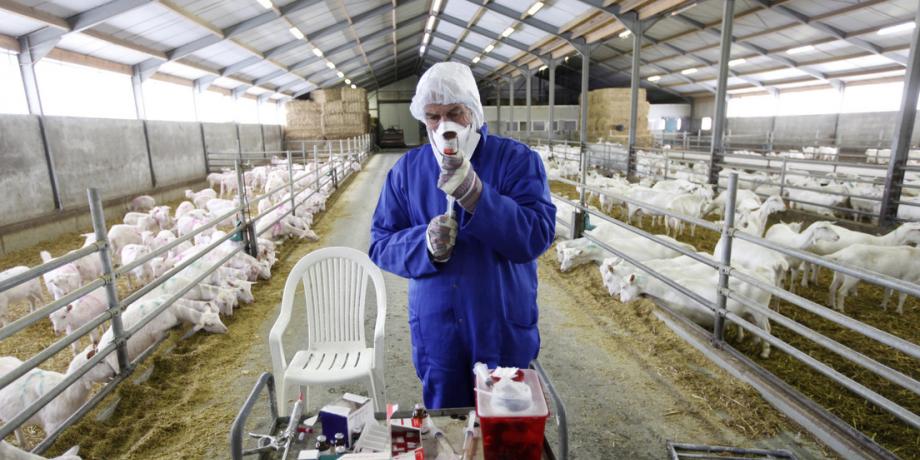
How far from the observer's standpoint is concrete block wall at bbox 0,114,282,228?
8.67 m

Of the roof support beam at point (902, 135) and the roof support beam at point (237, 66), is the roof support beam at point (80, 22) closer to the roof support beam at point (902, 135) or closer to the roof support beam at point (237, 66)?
the roof support beam at point (237, 66)

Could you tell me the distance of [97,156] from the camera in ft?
36.6

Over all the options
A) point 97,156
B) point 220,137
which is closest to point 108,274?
point 97,156

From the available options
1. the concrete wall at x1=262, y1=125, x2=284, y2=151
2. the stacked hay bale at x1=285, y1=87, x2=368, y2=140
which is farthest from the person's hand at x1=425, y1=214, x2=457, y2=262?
the stacked hay bale at x1=285, y1=87, x2=368, y2=140

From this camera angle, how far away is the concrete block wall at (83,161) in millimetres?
8672

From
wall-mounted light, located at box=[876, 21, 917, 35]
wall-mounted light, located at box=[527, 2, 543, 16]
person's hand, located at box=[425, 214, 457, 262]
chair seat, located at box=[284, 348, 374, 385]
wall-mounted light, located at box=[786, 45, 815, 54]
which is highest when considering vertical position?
wall-mounted light, located at box=[527, 2, 543, 16]

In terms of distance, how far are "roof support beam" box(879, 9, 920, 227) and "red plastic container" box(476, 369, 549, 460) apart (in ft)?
31.4

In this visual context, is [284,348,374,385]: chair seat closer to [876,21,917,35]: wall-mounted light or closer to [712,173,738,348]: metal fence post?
[712,173,738,348]: metal fence post

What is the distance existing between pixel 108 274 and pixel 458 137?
306cm

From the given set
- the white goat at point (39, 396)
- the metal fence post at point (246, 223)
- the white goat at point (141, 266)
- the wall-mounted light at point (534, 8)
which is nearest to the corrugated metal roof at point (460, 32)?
the wall-mounted light at point (534, 8)

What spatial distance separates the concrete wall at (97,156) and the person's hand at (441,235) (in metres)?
10.3

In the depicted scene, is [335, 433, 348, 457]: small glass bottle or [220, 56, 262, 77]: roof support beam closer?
[335, 433, 348, 457]: small glass bottle

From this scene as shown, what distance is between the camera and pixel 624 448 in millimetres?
2926

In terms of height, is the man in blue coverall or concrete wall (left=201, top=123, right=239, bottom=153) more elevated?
concrete wall (left=201, top=123, right=239, bottom=153)
